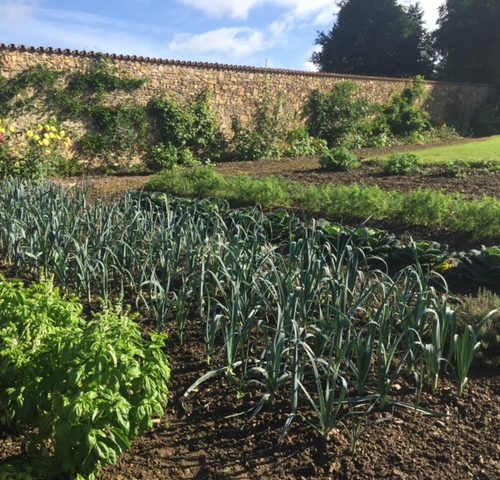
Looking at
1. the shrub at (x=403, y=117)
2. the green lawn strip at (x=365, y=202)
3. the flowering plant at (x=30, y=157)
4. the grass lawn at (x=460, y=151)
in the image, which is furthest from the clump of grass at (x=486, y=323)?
the shrub at (x=403, y=117)

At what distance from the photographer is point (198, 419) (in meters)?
2.86

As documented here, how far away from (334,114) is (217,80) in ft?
15.5

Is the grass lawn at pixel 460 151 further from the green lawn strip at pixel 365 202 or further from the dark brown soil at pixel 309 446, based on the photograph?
the dark brown soil at pixel 309 446

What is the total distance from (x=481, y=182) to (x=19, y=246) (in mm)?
8364

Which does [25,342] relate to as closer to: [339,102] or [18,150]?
[18,150]

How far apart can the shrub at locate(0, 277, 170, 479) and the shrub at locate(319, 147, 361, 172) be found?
10.8m

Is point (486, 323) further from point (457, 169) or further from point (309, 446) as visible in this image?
point (457, 169)

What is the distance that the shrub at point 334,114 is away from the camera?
1934 cm

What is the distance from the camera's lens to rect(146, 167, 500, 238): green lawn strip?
21.7 ft

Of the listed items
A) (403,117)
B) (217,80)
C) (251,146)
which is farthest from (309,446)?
(403,117)

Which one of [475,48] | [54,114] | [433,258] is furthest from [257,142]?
[475,48]

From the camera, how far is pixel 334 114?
19.6m

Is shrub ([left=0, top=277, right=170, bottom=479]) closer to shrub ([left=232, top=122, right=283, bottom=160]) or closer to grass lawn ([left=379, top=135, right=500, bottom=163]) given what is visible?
grass lawn ([left=379, top=135, right=500, bottom=163])

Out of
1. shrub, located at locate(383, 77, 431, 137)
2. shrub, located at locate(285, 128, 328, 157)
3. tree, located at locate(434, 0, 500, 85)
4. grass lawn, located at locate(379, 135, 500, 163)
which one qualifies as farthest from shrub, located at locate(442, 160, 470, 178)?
tree, located at locate(434, 0, 500, 85)
